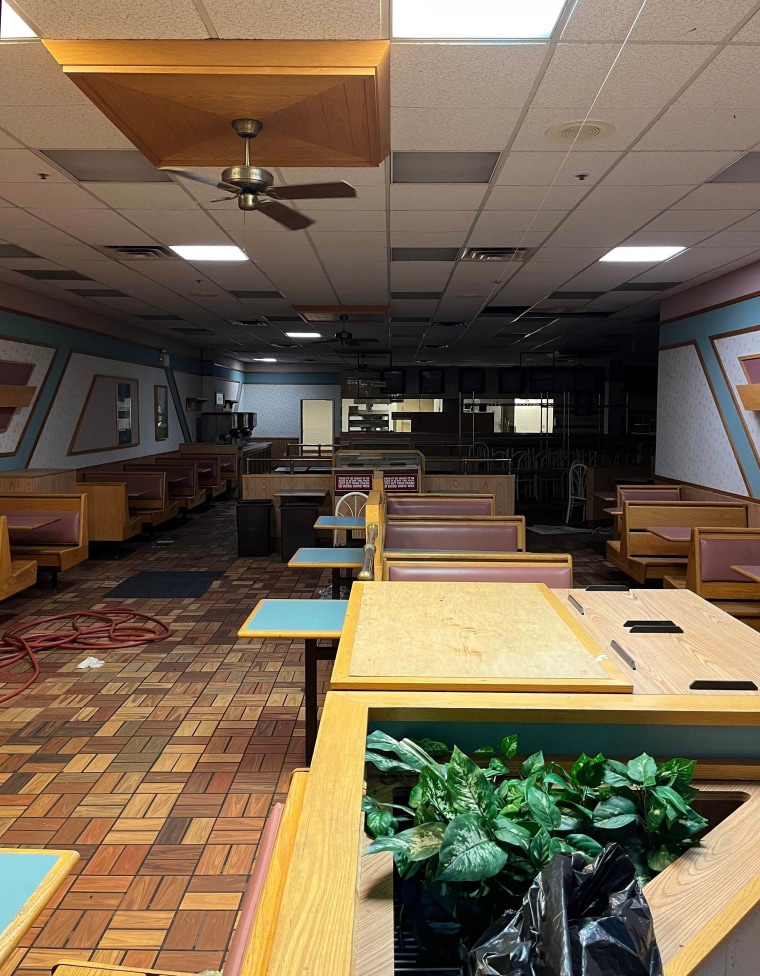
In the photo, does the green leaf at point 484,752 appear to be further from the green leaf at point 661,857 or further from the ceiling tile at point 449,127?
the ceiling tile at point 449,127

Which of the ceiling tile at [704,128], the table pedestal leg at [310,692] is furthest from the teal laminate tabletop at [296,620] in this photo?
the ceiling tile at [704,128]

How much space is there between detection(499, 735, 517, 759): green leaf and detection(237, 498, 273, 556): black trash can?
7.01 metres

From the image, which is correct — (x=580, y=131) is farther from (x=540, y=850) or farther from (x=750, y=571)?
(x=540, y=850)

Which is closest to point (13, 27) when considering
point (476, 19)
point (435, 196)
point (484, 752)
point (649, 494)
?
point (476, 19)

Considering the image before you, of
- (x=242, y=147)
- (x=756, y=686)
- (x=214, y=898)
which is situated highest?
(x=242, y=147)

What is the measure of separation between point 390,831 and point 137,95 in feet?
8.83

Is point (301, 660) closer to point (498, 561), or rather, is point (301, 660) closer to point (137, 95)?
point (498, 561)

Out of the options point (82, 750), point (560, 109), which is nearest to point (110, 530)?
point (82, 750)

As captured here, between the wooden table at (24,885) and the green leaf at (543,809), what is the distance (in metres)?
0.87

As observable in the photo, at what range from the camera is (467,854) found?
911 millimetres

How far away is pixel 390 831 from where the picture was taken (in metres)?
1.00

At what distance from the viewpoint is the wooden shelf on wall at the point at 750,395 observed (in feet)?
18.7

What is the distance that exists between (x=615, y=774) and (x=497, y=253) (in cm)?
537

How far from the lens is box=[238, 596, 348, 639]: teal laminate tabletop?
2918 millimetres
